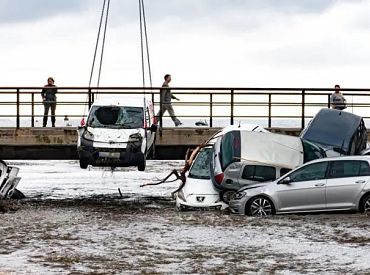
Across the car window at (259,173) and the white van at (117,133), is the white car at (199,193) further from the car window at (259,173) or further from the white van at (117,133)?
the white van at (117,133)

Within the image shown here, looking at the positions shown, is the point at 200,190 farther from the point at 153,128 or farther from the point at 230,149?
the point at 153,128

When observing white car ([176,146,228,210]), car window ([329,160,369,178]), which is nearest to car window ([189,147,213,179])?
white car ([176,146,228,210])

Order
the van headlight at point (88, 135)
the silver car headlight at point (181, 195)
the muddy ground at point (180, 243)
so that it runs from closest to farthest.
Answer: the muddy ground at point (180, 243), the silver car headlight at point (181, 195), the van headlight at point (88, 135)

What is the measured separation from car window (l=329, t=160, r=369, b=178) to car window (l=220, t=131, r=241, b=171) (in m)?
2.74

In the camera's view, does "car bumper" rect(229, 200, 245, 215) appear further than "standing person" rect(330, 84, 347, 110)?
No

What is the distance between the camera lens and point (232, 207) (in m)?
23.7

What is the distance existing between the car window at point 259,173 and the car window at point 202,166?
1035 mm

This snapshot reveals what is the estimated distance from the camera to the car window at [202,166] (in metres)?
25.5

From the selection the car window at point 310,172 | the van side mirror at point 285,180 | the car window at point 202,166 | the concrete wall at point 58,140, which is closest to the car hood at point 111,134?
the car window at point 202,166

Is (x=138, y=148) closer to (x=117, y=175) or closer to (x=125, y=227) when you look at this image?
(x=125, y=227)

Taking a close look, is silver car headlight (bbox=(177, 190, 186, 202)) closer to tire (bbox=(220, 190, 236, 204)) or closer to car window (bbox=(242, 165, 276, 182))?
tire (bbox=(220, 190, 236, 204))

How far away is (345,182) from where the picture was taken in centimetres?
2284

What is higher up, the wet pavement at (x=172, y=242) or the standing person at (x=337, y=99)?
the standing person at (x=337, y=99)

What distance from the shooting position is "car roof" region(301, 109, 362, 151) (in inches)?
1032
